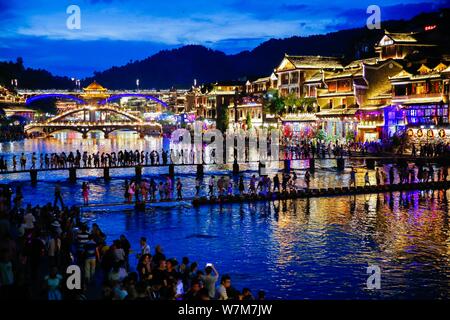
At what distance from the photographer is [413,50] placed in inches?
Answer: 3314

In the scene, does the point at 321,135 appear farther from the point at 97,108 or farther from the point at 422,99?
the point at 97,108

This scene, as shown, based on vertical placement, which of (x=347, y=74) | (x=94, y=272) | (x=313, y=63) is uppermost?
(x=313, y=63)

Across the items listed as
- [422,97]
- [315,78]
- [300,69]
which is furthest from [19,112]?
[422,97]

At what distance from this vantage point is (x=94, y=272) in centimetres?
1845

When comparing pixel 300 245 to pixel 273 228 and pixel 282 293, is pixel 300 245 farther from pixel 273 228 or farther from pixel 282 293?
pixel 282 293

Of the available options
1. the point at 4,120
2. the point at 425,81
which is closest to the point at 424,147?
the point at 425,81

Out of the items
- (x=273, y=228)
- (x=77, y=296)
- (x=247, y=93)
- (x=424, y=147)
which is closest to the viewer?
(x=77, y=296)

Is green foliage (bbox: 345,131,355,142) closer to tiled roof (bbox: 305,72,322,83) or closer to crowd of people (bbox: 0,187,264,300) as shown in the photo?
tiled roof (bbox: 305,72,322,83)

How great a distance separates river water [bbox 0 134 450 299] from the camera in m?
20.9

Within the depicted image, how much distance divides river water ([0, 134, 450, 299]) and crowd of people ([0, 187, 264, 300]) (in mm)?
3420

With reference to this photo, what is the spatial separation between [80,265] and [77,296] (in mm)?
3766

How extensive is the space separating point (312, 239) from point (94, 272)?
12.4m

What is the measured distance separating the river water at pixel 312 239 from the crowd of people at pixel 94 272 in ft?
11.2

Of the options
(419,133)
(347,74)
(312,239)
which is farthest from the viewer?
(347,74)
